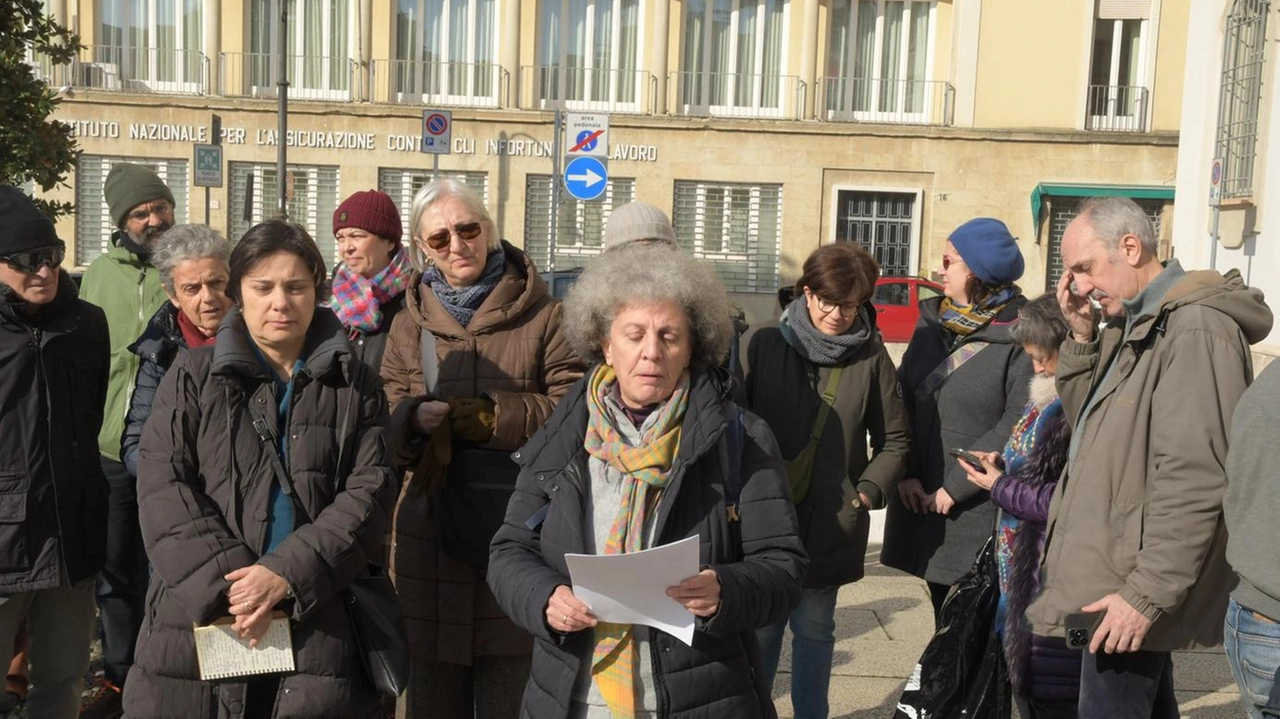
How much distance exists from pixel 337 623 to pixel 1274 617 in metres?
2.43

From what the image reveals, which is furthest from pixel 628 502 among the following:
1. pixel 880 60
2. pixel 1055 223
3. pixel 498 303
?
pixel 880 60

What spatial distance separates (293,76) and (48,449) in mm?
26395

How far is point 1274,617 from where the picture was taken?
3.18m

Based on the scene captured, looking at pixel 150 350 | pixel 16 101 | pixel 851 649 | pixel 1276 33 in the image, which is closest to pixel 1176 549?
pixel 851 649

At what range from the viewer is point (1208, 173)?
1236 cm

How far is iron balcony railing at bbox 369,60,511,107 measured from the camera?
95.2 ft

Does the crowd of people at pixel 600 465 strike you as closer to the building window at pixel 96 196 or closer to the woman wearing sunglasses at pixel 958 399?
the woman wearing sunglasses at pixel 958 399

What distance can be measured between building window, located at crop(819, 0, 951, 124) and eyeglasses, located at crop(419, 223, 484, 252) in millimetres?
26163

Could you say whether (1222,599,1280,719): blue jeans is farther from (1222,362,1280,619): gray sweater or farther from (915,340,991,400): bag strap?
(915,340,991,400): bag strap

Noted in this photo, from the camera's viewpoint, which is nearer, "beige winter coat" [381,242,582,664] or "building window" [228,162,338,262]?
"beige winter coat" [381,242,582,664]

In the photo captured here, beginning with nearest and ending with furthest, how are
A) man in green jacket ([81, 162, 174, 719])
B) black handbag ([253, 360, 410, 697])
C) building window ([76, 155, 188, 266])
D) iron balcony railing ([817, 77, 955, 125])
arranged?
black handbag ([253, 360, 410, 697]), man in green jacket ([81, 162, 174, 719]), building window ([76, 155, 188, 266]), iron balcony railing ([817, 77, 955, 125])

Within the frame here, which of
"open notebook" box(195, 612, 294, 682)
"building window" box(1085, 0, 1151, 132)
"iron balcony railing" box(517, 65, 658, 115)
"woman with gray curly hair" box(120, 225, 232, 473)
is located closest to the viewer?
"open notebook" box(195, 612, 294, 682)

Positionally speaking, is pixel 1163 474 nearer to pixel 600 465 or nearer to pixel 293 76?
pixel 600 465

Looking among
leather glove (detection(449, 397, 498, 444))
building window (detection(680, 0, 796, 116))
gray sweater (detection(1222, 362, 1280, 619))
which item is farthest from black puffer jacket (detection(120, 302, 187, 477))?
building window (detection(680, 0, 796, 116))
